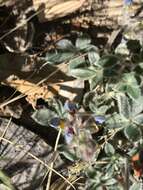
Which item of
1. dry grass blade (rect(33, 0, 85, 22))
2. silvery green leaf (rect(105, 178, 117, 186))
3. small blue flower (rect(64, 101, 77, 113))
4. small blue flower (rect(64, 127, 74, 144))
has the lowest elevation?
silvery green leaf (rect(105, 178, 117, 186))

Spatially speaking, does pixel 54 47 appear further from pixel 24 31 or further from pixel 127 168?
pixel 127 168

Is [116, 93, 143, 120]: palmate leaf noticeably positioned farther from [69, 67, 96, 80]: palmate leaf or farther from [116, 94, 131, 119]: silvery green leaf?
[69, 67, 96, 80]: palmate leaf

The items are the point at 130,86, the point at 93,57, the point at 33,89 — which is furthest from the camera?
the point at 33,89

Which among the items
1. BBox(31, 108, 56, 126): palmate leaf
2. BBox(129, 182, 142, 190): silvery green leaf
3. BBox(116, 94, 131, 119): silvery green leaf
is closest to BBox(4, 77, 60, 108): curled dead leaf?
BBox(31, 108, 56, 126): palmate leaf

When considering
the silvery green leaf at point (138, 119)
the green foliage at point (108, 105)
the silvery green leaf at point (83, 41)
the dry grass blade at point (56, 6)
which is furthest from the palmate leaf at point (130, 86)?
the dry grass blade at point (56, 6)

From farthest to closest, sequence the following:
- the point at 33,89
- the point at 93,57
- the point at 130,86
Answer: the point at 33,89 < the point at 93,57 < the point at 130,86

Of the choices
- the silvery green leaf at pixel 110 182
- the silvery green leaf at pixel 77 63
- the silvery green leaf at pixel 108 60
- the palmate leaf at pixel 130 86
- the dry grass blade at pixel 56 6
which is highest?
the dry grass blade at pixel 56 6

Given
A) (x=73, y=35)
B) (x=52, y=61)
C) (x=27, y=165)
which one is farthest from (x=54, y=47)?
(x=27, y=165)

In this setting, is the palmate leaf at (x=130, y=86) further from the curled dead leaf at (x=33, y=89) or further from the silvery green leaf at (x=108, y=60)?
the curled dead leaf at (x=33, y=89)

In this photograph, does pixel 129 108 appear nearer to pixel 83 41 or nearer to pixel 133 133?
pixel 133 133

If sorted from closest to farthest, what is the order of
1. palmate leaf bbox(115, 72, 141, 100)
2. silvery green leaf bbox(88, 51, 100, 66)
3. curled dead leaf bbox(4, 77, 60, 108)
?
palmate leaf bbox(115, 72, 141, 100) < silvery green leaf bbox(88, 51, 100, 66) < curled dead leaf bbox(4, 77, 60, 108)

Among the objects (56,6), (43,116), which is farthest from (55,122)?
(56,6)

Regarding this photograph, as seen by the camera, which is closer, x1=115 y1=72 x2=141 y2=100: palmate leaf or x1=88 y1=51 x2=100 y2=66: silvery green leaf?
x1=115 y1=72 x2=141 y2=100: palmate leaf

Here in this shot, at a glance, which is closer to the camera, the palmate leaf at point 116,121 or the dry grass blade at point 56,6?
the palmate leaf at point 116,121
